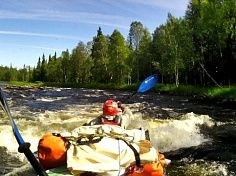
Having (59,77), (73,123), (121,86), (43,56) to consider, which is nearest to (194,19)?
(121,86)

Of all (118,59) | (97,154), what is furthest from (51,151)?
(118,59)

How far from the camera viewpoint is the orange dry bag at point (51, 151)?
482 centimetres

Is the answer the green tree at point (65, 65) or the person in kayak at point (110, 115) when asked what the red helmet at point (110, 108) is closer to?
the person in kayak at point (110, 115)

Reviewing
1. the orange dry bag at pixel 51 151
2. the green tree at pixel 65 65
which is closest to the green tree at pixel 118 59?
the green tree at pixel 65 65

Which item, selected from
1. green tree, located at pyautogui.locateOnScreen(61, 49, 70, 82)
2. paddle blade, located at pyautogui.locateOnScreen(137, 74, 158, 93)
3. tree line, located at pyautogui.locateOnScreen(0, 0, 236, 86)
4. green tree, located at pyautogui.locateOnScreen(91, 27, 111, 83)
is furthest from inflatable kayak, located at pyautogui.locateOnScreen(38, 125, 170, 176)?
green tree, located at pyautogui.locateOnScreen(61, 49, 70, 82)

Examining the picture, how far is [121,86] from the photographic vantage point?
2608 inches

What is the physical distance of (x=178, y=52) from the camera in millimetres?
51375

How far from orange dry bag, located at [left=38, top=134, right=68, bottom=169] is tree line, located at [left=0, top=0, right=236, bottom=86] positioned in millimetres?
35942

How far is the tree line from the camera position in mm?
43156

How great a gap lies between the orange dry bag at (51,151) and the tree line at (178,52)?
118 ft

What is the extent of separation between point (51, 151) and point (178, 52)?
4766 cm

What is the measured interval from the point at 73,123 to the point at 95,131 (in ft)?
33.6

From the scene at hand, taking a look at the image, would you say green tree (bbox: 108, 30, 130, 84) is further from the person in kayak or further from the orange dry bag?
the orange dry bag

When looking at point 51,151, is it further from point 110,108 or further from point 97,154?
point 110,108
